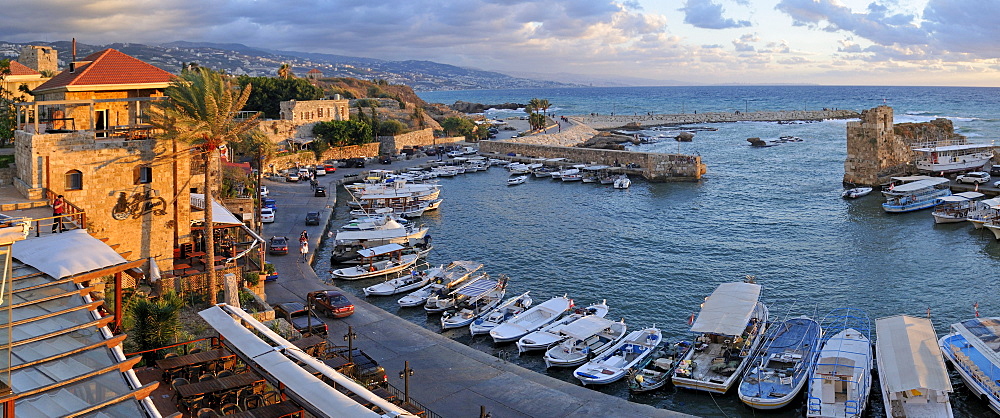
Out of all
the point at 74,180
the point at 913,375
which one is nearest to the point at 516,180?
the point at 74,180

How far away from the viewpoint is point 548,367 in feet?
75.5

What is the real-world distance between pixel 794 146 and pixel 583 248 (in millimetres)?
65354

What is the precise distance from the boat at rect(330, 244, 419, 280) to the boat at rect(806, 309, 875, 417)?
18983mm

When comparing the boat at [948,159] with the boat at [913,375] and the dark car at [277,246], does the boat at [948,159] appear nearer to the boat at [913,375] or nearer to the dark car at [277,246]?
the boat at [913,375]

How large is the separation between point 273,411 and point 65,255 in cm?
Answer: 506

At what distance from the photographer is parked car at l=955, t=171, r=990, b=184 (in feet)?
169

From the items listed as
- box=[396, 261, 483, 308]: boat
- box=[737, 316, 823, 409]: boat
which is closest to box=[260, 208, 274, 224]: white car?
box=[396, 261, 483, 308]: boat

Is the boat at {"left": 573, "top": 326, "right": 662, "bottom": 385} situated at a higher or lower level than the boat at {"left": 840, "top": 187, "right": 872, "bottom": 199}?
lower

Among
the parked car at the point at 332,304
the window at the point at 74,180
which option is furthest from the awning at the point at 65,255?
the parked car at the point at 332,304

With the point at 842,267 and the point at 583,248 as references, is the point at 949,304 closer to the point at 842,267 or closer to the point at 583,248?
the point at 842,267

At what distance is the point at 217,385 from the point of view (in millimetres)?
14438

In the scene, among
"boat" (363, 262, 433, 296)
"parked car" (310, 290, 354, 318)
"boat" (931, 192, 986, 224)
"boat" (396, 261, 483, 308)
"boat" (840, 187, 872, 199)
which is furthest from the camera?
"boat" (840, 187, 872, 199)

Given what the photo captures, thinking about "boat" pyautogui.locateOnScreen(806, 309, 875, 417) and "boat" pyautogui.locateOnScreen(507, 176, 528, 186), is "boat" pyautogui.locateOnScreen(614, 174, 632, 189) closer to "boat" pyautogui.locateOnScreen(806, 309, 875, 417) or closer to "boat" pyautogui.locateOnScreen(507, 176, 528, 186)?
"boat" pyautogui.locateOnScreen(507, 176, 528, 186)

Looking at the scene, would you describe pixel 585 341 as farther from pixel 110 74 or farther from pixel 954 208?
pixel 954 208
